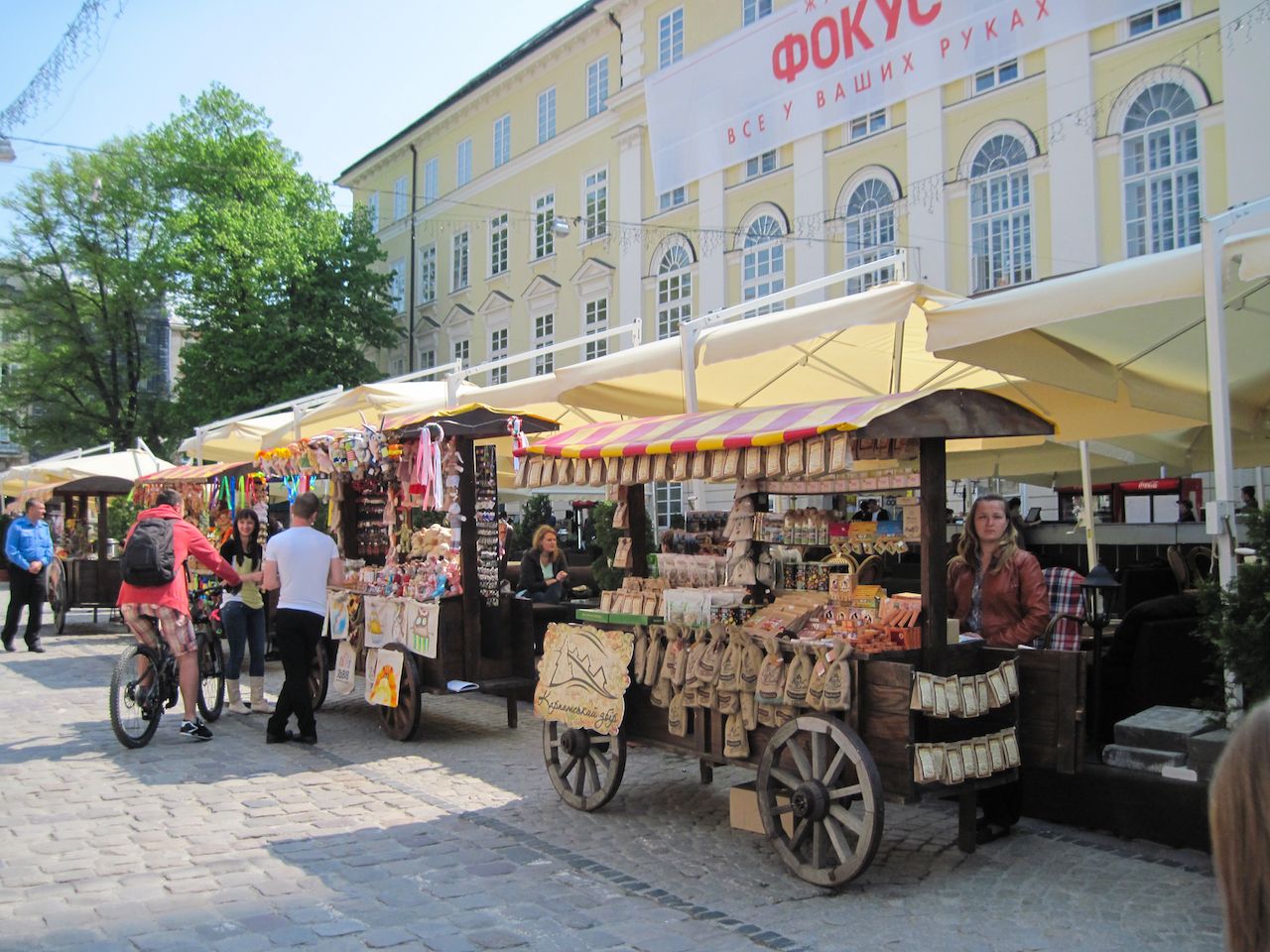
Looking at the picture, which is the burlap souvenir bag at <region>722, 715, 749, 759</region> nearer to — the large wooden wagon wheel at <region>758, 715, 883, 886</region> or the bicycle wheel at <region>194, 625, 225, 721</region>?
the large wooden wagon wheel at <region>758, 715, 883, 886</region>

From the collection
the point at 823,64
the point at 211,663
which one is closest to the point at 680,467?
the point at 211,663

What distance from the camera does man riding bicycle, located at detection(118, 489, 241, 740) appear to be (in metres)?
8.07

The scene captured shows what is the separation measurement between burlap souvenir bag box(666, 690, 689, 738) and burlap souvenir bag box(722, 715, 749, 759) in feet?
1.05

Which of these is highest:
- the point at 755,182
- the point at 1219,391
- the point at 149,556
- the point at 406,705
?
the point at 755,182

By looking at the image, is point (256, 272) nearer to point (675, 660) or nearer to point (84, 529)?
point (84, 529)

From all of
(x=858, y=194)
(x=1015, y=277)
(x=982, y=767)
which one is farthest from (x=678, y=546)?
(x=858, y=194)

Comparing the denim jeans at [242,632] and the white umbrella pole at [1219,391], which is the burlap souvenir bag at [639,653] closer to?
the white umbrella pole at [1219,391]

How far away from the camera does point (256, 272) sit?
3141cm

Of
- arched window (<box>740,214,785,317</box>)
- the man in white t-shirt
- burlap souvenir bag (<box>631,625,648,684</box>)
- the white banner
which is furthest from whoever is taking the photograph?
arched window (<box>740,214,785,317</box>)

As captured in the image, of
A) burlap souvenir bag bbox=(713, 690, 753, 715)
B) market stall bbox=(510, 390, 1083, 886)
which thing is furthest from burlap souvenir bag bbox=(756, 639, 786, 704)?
burlap souvenir bag bbox=(713, 690, 753, 715)

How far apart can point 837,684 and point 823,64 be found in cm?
1079

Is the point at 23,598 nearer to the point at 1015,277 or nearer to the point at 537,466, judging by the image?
the point at 537,466

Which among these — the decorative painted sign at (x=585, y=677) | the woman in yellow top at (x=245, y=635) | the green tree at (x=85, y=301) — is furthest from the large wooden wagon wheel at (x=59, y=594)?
the green tree at (x=85, y=301)

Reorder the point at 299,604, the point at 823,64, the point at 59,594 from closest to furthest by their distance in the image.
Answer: the point at 299,604
the point at 823,64
the point at 59,594
